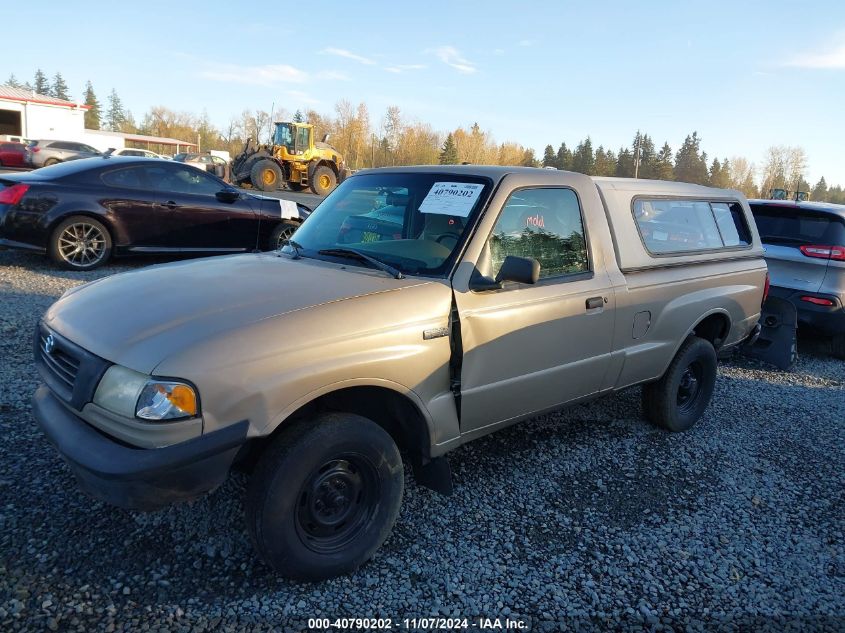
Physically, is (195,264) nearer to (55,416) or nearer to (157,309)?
(157,309)

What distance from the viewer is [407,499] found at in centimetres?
330

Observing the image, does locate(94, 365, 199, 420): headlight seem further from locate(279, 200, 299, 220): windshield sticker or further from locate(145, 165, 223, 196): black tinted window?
locate(279, 200, 299, 220): windshield sticker

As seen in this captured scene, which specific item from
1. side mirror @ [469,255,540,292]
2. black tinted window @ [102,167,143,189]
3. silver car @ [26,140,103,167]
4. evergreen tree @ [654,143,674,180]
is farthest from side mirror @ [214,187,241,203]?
evergreen tree @ [654,143,674,180]

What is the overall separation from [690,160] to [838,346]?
95.5 meters

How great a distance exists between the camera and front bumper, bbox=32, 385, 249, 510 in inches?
83.5

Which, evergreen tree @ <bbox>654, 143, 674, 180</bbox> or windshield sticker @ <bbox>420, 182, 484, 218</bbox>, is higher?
evergreen tree @ <bbox>654, 143, 674, 180</bbox>

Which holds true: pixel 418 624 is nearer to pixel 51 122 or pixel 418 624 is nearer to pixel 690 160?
pixel 51 122

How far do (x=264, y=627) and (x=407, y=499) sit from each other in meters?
1.15

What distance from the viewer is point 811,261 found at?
21.7 feet

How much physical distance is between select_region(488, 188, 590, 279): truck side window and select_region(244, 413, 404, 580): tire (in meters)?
1.17

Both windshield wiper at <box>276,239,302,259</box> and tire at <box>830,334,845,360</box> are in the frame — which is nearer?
windshield wiper at <box>276,239,302,259</box>

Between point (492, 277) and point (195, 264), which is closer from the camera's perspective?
point (492, 277)

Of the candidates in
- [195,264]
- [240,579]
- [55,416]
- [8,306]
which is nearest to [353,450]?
[240,579]

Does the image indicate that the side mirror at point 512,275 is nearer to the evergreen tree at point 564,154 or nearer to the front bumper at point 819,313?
the front bumper at point 819,313
